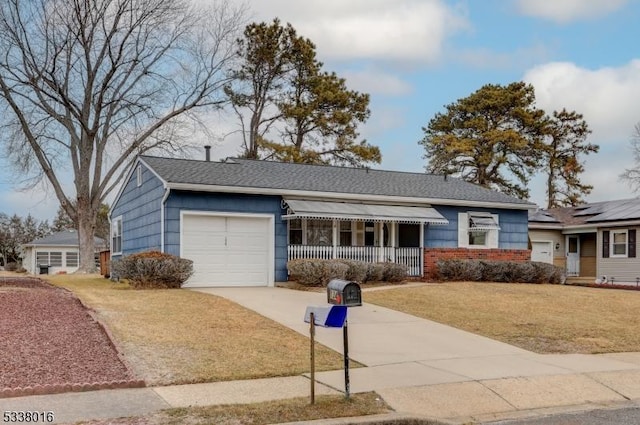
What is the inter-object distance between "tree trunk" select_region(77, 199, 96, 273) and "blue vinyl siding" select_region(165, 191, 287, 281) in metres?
15.7

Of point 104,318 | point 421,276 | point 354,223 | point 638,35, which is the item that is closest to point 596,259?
point 421,276

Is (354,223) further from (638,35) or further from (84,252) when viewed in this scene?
(84,252)

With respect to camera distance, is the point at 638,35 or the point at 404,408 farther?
the point at 638,35

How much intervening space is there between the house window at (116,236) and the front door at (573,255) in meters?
20.7

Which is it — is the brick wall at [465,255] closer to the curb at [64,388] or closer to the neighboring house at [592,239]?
the neighboring house at [592,239]

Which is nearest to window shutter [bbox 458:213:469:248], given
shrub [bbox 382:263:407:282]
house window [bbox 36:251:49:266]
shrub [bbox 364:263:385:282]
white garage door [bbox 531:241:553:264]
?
shrub [bbox 382:263:407:282]

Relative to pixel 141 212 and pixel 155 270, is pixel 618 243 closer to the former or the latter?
pixel 141 212

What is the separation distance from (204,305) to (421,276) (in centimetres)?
963

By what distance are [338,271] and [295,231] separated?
8.38ft

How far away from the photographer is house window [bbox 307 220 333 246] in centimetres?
1947

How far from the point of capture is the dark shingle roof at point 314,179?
18.5 m

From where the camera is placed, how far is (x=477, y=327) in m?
11.4

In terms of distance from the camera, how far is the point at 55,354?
26.3 feet

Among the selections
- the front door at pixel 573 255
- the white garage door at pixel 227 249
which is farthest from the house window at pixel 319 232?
the front door at pixel 573 255
